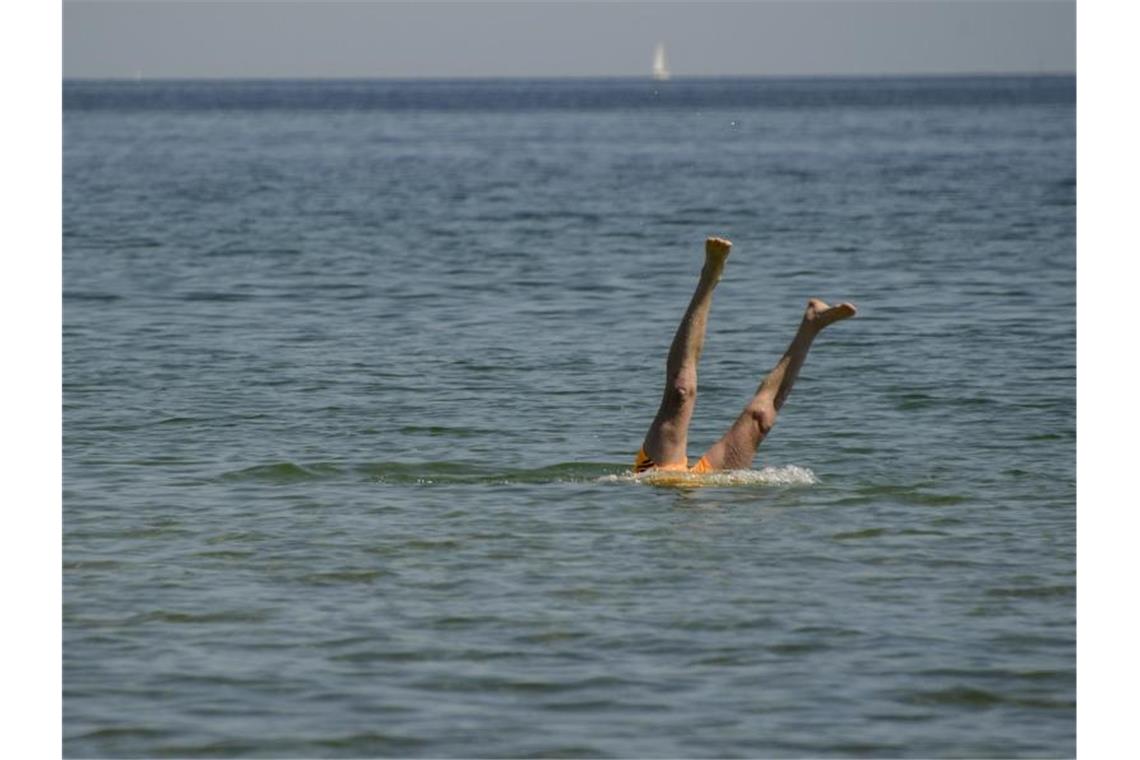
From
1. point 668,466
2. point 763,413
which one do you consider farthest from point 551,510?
point 763,413

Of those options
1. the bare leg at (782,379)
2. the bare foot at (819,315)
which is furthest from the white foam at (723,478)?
the bare foot at (819,315)

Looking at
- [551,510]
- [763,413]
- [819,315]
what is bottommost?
[551,510]

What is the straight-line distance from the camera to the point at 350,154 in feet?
267

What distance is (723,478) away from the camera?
13.6 m

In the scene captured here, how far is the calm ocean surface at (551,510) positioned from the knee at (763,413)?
1.85 ft

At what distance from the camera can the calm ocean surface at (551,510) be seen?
895cm

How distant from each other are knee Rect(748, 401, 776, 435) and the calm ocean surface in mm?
565

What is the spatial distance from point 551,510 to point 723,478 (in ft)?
4.69

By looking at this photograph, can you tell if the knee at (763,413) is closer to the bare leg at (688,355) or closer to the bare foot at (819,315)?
the bare leg at (688,355)

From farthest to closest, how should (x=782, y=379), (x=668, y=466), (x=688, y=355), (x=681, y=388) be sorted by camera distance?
(x=668, y=466) → (x=782, y=379) → (x=688, y=355) → (x=681, y=388)

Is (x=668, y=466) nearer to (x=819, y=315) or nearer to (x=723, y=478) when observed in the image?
(x=723, y=478)

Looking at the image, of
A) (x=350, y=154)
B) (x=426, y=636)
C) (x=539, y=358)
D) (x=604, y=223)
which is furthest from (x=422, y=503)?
(x=350, y=154)

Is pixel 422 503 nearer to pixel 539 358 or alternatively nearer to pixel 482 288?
pixel 539 358
